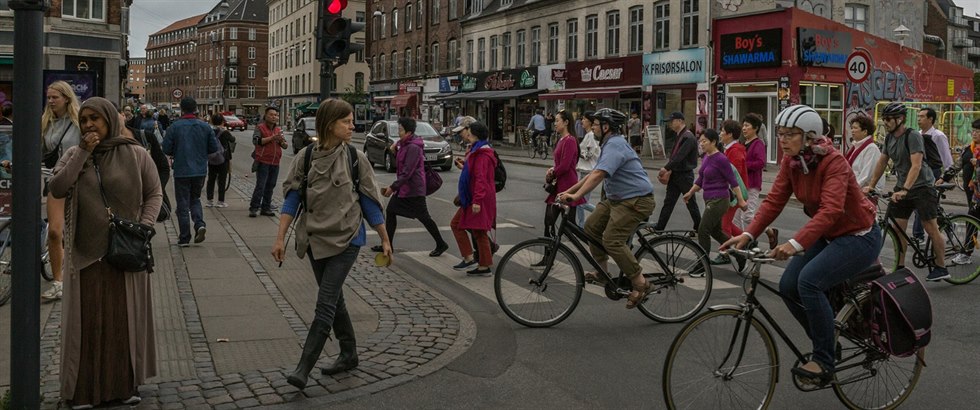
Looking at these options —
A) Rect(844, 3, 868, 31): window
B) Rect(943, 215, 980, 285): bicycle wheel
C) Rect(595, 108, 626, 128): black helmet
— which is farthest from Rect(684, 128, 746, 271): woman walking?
Rect(844, 3, 868, 31): window

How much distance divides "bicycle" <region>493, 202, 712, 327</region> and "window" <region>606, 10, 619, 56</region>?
3078cm

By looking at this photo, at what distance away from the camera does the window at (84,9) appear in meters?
35.7

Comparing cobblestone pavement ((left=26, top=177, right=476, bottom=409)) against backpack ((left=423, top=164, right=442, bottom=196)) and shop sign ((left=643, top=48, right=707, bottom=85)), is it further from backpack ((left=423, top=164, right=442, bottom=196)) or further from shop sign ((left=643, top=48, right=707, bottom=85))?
shop sign ((left=643, top=48, right=707, bottom=85))

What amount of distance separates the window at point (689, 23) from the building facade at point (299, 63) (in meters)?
43.8

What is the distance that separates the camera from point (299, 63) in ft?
300

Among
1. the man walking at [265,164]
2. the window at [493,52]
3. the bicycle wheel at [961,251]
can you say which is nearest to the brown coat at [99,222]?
the bicycle wheel at [961,251]

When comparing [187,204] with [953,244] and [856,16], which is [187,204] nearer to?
[953,244]

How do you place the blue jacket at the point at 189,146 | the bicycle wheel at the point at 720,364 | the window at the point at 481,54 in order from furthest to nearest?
the window at the point at 481,54, the blue jacket at the point at 189,146, the bicycle wheel at the point at 720,364

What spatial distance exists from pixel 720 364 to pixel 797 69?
2618cm

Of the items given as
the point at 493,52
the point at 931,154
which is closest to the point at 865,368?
the point at 931,154

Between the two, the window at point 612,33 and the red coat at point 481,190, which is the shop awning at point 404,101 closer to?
the window at point 612,33

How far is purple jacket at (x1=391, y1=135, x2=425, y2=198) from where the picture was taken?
1023 cm

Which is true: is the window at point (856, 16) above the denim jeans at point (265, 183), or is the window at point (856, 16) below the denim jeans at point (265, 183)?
above

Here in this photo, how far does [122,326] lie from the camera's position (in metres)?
4.89
